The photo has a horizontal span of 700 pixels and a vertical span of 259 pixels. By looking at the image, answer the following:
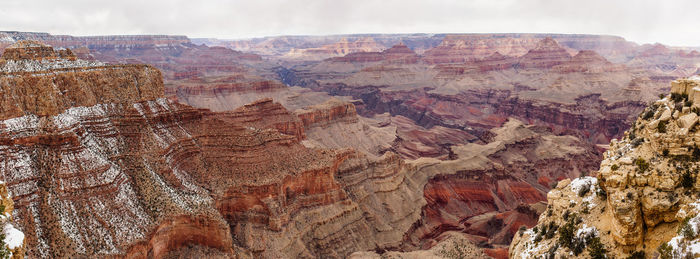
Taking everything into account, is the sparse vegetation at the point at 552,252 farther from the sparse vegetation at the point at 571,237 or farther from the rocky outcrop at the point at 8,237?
the rocky outcrop at the point at 8,237

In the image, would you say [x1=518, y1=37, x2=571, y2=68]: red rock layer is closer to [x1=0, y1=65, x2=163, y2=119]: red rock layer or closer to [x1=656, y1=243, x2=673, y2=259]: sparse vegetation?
[x1=0, y1=65, x2=163, y2=119]: red rock layer

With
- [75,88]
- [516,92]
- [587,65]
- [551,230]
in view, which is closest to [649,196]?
[551,230]

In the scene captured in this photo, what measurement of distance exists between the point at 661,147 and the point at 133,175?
38.7 meters

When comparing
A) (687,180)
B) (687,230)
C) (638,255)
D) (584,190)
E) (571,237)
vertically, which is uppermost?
(687,180)

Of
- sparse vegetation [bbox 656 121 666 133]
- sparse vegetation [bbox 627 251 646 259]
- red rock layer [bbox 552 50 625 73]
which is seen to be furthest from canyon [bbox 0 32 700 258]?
red rock layer [bbox 552 50 625 73]

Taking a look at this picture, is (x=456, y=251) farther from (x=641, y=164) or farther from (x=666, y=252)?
(x=666, y=252)

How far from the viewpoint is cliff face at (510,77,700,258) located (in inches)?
613

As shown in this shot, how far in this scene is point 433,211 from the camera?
57.8m

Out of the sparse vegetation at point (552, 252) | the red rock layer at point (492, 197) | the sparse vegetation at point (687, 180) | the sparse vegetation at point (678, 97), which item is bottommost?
the red rock layer at point (492, 197)

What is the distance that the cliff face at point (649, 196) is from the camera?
15.6 m

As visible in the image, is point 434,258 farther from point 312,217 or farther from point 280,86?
point 280,86

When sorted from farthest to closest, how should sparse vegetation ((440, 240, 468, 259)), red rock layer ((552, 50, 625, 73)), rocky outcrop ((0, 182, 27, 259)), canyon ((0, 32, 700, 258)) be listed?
red rock layer ((552, 50, 625, 73)) < sparse vegetation ((440, 240, 468, 259)) < canyon ((0, 32, 700, 258)) < rocky outcrop ((0, 182, 27, 259))

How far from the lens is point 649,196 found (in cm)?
1627

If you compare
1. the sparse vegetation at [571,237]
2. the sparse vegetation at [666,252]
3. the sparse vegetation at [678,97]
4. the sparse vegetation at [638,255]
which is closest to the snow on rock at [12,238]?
the sparse vegetation at [571,237]
